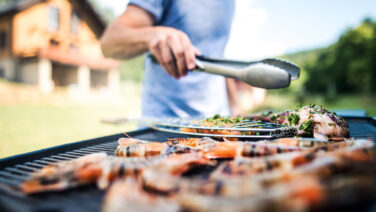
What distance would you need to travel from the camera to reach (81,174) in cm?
117

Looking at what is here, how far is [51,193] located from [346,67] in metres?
34.6

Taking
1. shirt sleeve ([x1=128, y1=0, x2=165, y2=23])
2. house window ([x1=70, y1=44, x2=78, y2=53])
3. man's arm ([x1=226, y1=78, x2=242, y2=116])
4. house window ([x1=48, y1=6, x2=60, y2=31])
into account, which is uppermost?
house window ([x1=48, y1=6, x2=60, y2=31])

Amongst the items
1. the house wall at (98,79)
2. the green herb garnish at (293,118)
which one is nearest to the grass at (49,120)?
the green herb garnish at (293,118)

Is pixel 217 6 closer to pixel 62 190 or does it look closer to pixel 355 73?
pixel 62 190

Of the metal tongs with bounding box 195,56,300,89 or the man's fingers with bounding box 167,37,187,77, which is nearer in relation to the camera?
the metal tongs with bounding box 195,56,300,89

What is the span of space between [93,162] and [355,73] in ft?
103

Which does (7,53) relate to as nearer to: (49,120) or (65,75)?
(65,75)

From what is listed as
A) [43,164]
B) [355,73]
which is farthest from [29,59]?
[355,73]

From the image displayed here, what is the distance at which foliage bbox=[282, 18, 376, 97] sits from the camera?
26.2 m

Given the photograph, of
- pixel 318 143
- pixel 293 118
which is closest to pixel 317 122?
pixel 293 118

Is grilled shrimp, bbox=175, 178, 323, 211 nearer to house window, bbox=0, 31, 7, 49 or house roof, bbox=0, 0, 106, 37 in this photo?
house roof, bbox=0, 0, 106, 37

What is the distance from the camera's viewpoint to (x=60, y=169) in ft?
4.09

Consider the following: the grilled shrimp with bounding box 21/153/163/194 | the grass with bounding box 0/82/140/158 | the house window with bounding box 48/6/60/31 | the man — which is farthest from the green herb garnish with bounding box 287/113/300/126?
the house window with bounding box 48/6/60/31

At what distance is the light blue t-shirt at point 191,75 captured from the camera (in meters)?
3.44
